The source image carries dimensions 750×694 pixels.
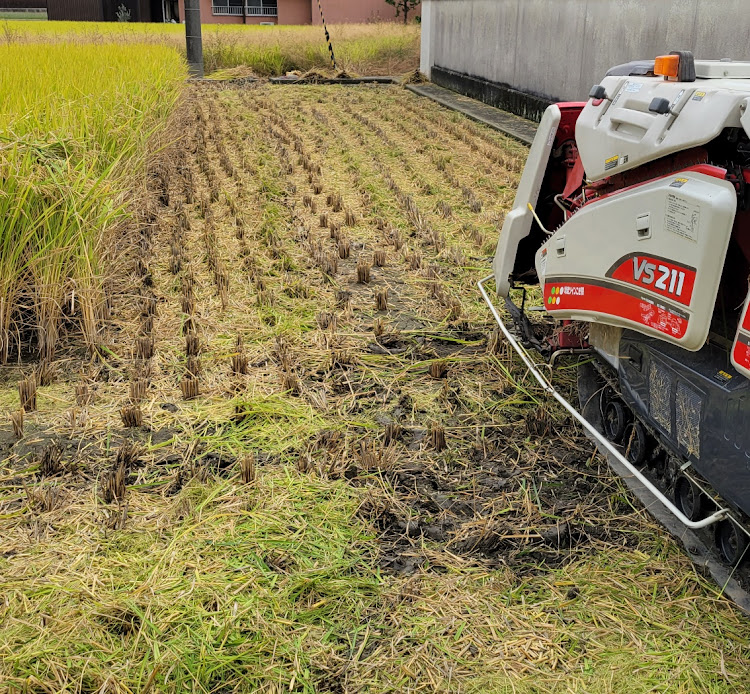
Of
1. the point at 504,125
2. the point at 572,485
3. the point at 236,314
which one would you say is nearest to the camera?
the point at 572,485

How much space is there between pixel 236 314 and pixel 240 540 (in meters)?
2.33

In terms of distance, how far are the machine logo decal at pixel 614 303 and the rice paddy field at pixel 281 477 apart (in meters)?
0.56

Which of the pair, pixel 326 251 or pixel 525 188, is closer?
pixel 525 188

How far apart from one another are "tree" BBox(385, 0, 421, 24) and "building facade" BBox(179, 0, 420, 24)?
500 mm

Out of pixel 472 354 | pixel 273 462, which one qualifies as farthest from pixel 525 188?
pixel 273 462

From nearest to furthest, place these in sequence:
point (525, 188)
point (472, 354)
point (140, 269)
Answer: point (525, 188), point (472, 354), point (140, 269)

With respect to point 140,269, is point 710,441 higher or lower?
higher

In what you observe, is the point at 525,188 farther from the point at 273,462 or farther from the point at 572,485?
the point at 273,462

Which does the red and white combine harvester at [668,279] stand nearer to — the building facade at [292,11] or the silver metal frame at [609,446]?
the silver metal frame at [609,446]

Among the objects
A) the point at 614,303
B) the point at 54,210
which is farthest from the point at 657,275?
the point at 54,210

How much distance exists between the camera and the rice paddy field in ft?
8.16

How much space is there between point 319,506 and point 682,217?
163 centimetres

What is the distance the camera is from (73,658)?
2406 millimetres

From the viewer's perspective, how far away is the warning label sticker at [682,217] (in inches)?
103
